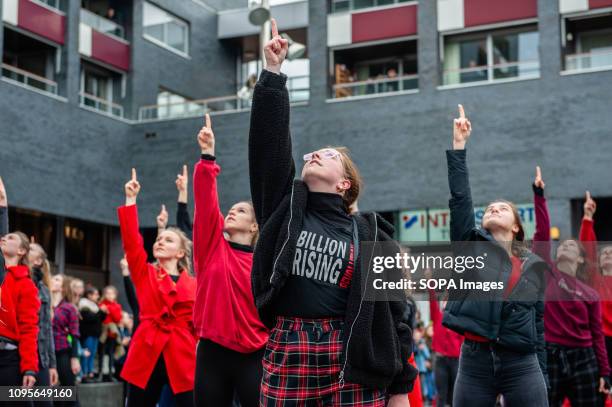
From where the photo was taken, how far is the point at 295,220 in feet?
14.0

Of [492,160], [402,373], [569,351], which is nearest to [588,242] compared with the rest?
[569,351]

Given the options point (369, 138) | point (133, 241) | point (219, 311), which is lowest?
point (219, 311)

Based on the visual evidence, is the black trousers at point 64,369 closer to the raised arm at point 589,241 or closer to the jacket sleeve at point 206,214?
the jacket sleeve at point 206,214

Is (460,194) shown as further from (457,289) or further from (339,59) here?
(339,59)

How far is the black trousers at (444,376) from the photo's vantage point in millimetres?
11477

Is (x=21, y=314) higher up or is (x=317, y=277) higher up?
(x=317, y=277)

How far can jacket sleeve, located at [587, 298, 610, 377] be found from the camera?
29.3 ft

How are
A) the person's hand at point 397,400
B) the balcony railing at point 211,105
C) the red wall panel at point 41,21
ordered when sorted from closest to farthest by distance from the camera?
the person's hand at point 397,400 → the red wall panel at point 41,21 → the balcony railing at point 211,105

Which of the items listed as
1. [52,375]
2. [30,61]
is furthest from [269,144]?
[30,61]

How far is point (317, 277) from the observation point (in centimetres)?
421

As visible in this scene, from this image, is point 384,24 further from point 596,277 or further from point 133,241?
point 133,241

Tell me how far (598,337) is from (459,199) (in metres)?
3.83

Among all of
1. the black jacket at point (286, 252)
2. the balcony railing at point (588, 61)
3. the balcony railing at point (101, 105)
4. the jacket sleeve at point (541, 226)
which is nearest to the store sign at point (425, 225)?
the balcony railing at point (588, 61)

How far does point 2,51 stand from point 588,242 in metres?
19.2
